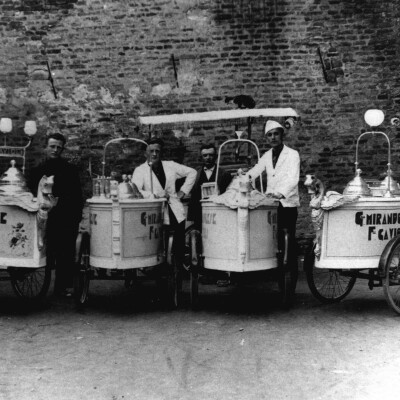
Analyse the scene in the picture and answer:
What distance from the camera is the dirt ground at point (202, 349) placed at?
4.18 m

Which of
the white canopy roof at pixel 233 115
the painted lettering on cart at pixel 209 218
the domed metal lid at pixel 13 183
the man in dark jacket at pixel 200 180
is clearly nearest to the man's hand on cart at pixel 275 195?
the painted lettering on cart at pixel 209 218

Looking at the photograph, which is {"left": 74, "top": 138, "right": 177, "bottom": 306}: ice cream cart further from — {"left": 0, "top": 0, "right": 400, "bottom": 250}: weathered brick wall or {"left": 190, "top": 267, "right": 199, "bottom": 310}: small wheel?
{"left": 0, "top": 0, "right": 400, "bottom": 250}: weathered brick wall

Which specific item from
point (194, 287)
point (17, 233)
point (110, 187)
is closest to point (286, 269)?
point (194, 287)

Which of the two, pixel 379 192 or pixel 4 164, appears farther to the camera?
pixel 4 164

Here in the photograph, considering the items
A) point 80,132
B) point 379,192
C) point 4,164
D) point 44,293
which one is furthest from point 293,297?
point 4,164

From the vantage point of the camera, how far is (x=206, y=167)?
8078 mm

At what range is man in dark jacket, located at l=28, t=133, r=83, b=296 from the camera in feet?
22.4

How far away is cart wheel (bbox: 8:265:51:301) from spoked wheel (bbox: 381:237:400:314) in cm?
323

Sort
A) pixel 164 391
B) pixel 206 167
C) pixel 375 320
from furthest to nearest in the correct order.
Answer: pixel 206 167
pixel 375 320
pixel 164 391

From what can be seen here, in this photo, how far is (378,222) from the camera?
19.7 ft

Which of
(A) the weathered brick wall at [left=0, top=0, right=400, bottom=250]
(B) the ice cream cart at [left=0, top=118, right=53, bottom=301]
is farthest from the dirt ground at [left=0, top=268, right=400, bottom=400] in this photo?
(A) the weathered brick wall at [left=0, top=0, right=400, bottom=250]

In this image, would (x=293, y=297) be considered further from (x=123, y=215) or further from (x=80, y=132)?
(x=80, y=132)

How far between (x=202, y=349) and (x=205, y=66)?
222 inches

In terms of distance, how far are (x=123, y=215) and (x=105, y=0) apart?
4.83 meters
